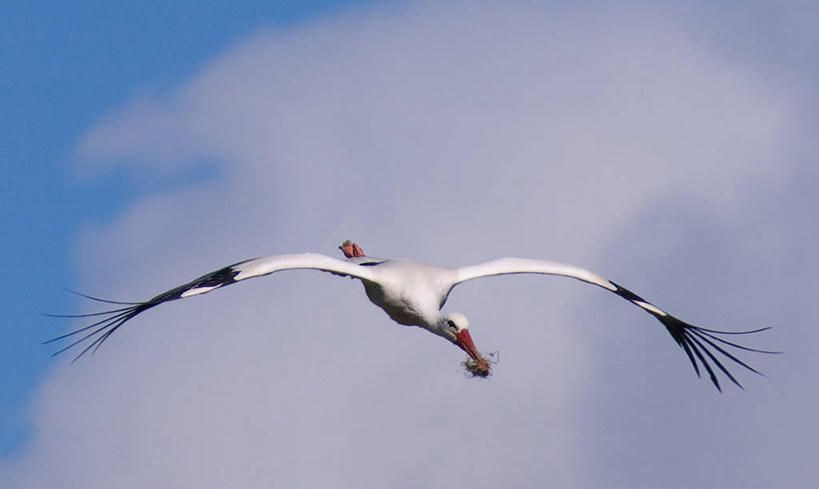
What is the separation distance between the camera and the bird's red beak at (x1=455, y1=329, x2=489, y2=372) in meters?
18.0

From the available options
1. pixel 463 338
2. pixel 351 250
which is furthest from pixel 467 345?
pixel 351 250

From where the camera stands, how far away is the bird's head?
17.8m

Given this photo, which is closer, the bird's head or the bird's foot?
the bird's head

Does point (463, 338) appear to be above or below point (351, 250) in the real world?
below

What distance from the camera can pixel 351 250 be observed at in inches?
878

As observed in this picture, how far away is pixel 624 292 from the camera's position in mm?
20359

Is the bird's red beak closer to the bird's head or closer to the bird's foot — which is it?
the bird's head

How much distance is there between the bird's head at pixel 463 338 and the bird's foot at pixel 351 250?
4.20m

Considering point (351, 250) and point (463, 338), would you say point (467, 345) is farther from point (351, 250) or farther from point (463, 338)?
point (351, 250)

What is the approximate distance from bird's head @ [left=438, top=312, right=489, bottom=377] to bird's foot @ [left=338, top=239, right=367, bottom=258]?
4197 millimetres

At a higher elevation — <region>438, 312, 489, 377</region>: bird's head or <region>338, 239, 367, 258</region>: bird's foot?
<region>338, 239, 367, 258</region>: bird's foot

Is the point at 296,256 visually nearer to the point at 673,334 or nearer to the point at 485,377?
the point at 485,377

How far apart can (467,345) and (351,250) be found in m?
4.74

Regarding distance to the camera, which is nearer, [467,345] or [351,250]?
[467,345]
